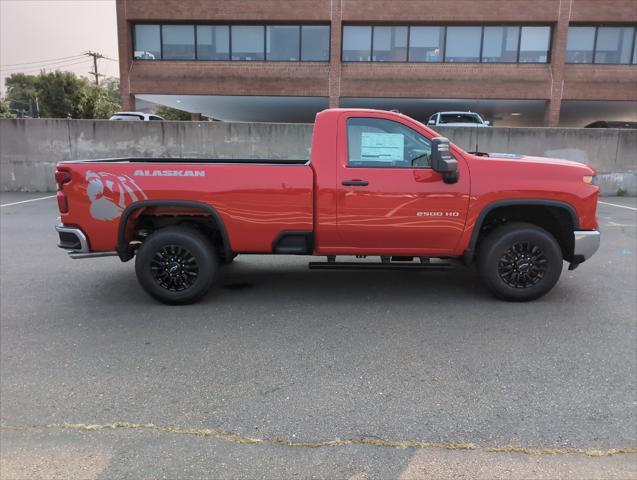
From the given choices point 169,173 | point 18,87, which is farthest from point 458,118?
point 18,87

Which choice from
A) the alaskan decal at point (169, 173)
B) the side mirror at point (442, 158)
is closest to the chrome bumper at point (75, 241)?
the alaskan decal at point (169, 173)

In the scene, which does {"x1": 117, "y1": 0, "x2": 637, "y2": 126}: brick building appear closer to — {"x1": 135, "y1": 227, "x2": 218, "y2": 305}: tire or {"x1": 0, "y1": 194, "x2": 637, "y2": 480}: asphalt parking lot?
{"x1": 0, "y1": 194, "x2": 637, "y2": 480}: asphalt parking lot

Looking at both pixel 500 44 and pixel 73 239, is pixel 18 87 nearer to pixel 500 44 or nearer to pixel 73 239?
pixel 500 44

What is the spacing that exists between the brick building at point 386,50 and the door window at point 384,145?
75.4 feet

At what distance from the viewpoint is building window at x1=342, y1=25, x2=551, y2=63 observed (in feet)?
87.3

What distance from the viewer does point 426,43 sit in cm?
2703

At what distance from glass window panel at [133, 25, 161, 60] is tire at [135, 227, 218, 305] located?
→ 2604 cm

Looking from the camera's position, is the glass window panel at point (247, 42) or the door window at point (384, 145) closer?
the door window at point (384, 145)

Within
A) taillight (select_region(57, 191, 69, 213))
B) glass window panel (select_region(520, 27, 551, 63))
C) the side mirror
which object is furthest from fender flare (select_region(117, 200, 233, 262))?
glass window panel (select_region(520, 27, 551, 63))

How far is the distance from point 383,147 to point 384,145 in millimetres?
25

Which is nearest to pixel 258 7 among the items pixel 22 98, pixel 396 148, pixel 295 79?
pixel 295 79

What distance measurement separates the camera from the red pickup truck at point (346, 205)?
17.0 feet

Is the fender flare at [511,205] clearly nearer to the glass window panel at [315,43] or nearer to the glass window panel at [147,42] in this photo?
the glass window panel at [315,43]

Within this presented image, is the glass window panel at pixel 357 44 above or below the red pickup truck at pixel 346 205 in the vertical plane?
above
